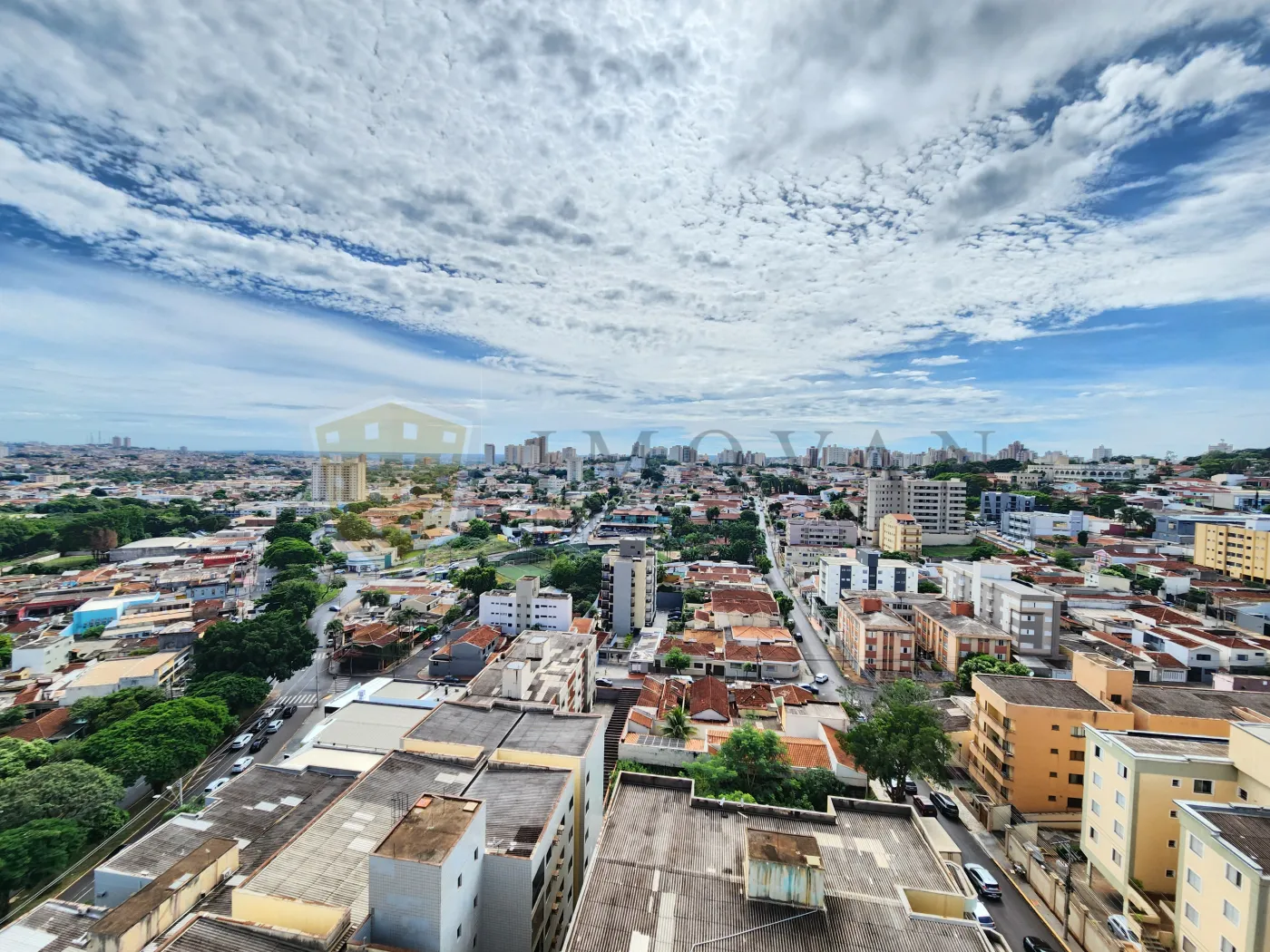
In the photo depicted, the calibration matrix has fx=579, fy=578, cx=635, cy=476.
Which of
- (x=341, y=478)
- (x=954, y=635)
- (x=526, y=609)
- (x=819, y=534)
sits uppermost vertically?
(x=341, y=478)

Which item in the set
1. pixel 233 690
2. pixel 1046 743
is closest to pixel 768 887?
pixel 1046 743

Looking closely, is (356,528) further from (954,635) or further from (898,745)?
(898,745)

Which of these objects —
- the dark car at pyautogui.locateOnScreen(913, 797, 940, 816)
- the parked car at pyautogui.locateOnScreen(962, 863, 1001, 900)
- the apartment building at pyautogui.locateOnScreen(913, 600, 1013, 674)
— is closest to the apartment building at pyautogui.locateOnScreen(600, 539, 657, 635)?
→ the apartment building at pyautogui.locateOnScreen(913, 600, 1013, 674)

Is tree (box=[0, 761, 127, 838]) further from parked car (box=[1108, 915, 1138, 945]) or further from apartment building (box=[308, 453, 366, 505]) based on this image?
apartment building (box=[308, 453, 366, 505])

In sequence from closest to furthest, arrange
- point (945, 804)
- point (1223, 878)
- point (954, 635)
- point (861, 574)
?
point (1223, 878) < point (945, 804) < point (954, 635) < point (861, 574)

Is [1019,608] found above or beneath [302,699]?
above

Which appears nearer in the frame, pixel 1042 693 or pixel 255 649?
pixel 1042 693
